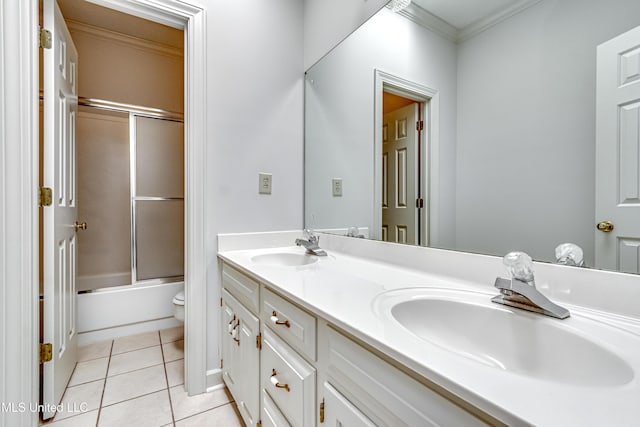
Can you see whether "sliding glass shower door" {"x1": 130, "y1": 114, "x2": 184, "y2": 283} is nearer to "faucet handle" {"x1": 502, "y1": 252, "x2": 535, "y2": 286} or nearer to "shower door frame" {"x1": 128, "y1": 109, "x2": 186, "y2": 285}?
"shower door frame" {"x1": 128, "y1": 109, "x2": 186, "y2": 285}

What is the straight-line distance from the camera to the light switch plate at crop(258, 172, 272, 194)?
5.40 feet

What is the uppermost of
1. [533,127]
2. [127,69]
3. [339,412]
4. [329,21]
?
Result: [127,69]

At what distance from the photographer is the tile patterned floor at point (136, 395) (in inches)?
50.8

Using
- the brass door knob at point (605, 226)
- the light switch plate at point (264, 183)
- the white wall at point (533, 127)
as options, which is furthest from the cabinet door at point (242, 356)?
the brass door knob at point (605, 226)

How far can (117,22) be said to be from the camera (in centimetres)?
228

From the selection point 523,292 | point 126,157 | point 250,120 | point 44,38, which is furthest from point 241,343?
point 126,157

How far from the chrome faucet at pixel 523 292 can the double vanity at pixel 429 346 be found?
0.07 feet

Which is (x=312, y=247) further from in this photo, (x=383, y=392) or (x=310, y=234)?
(x=383, y=392)

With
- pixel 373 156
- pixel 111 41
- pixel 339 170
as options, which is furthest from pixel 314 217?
pixel 111 41

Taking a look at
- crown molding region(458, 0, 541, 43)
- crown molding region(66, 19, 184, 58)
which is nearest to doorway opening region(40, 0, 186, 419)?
crown molding region(66, 19, 184, 58)

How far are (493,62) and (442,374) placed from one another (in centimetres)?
93

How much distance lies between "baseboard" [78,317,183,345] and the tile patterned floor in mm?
87

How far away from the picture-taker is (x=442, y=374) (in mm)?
397

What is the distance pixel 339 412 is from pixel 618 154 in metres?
0.86
